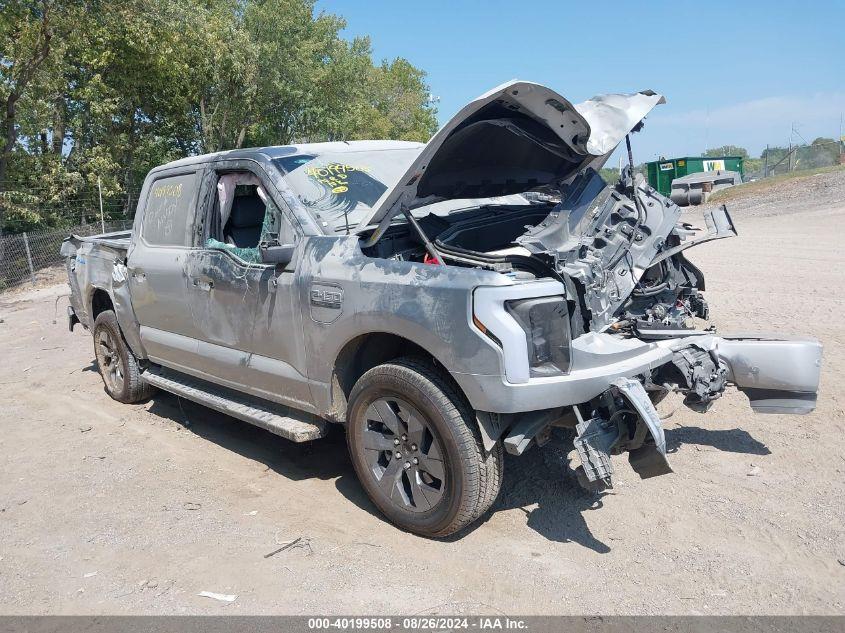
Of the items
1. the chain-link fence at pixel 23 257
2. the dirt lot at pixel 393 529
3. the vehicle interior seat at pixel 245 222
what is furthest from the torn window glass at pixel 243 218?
the chain-link fence at pixel 23 257

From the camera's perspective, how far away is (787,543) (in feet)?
11.4

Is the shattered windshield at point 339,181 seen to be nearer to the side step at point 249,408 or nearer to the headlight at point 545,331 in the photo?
the side step at point 249,408

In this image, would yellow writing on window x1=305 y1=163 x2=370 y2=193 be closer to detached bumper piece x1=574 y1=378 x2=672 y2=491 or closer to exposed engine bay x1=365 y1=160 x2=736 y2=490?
exposed engine bay x1=365 y1=160 x2=736 y2=490

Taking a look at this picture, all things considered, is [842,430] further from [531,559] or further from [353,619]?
[353,619]

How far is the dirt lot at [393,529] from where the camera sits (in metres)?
3.23

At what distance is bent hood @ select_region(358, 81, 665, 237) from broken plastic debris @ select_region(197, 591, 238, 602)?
6.75ft

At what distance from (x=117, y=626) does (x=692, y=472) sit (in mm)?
3357

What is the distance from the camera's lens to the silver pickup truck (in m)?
3.38

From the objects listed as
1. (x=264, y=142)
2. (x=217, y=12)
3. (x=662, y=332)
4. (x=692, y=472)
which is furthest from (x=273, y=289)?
(x=264, y=142)

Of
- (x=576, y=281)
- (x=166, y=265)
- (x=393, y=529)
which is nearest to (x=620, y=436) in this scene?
(x=576, y=281)

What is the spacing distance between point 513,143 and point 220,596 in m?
3.07

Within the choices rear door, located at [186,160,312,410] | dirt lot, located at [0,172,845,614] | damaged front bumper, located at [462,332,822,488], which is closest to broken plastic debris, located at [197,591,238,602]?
dirt lot, located at [0,172,845,614]

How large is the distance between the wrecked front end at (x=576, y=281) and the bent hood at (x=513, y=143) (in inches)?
0.5

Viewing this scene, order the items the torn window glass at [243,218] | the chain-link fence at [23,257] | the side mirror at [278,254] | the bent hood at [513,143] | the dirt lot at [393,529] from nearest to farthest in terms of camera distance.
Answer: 1. the dirt lot at [393,529]
2. the bent hood at [513,143]
3. the side mirror at [278,254]
4. the torn window glass at [243,218]
5. the chain-link fence at [23,257]
